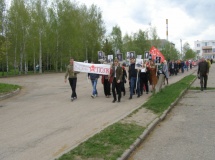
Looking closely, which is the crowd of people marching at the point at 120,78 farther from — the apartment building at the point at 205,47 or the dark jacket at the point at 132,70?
the apartment building at the point at 205,47

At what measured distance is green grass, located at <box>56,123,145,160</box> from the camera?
5.54 metres

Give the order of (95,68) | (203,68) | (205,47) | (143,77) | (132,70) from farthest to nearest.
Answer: (205,47)
(203,68)
(143,77)
(95,68)
(132,70)

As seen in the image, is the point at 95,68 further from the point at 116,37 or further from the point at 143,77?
the point at 116,37

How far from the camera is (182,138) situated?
23.7 feet

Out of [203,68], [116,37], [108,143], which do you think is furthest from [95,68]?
[116,37]

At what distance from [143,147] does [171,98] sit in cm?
730

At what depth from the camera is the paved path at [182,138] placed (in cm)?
595

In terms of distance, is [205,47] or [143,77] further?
[205,47]

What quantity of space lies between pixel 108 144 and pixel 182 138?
6.59 ft

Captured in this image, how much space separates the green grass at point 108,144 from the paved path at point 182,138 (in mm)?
317

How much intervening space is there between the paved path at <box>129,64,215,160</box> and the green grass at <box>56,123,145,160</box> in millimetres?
317

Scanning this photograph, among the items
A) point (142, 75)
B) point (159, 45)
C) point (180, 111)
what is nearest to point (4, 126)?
point (180, 111)

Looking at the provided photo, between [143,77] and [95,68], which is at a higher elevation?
[95,68]

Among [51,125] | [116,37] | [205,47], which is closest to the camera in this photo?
[51,125]
